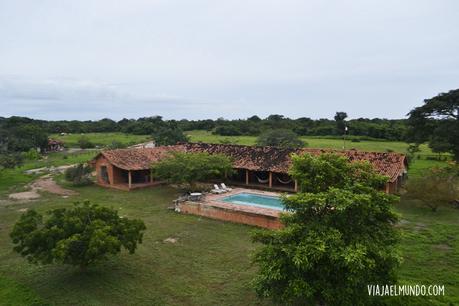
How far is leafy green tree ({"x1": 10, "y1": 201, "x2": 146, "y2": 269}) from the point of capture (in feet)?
36.1

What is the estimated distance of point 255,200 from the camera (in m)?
23.1

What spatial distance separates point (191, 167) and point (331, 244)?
1619 centimetres

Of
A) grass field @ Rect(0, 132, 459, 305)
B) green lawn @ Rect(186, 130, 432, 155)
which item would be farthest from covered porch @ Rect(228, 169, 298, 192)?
green lawn @ Rect(186, 130, 432, 155)

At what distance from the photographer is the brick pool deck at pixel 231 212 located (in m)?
17.5

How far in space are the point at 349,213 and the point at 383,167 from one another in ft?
51.9

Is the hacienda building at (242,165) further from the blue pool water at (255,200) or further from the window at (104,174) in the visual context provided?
the blue pool water at (255,200)

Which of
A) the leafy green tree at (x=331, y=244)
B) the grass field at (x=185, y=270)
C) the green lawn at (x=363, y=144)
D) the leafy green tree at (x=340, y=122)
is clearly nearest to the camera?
the leafy green tree at (x=331, y=244)

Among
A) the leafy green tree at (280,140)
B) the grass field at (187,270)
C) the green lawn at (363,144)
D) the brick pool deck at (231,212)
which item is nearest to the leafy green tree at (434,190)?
the grass field at (187,270)

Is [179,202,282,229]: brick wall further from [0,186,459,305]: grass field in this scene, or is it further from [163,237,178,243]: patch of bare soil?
[163,237,178,243]: patch of bare soil

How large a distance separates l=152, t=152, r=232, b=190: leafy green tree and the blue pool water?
7.39 ft

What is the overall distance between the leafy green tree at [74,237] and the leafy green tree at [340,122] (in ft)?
180

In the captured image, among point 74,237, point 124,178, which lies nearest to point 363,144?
point 124,178

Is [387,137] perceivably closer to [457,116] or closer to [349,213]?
[457,116]

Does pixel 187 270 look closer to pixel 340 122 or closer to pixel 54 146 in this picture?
pixel 54 146
